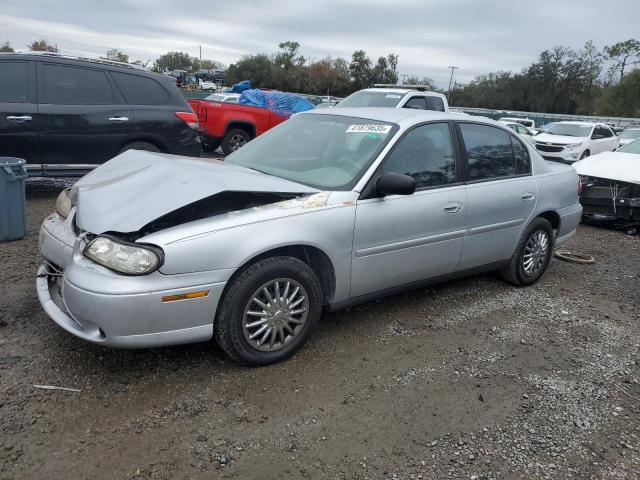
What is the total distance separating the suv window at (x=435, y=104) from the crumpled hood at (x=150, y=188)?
8158mm

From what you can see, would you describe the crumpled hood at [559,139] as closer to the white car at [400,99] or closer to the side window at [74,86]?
the white car at [400,99]

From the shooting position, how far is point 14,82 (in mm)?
6656

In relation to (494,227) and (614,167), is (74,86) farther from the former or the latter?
(614,167)

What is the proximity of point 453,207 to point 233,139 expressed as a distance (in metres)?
8.68

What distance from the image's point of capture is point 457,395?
313 cm

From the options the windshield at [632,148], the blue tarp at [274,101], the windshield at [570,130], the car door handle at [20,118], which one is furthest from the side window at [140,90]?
the windshield at [570,130]

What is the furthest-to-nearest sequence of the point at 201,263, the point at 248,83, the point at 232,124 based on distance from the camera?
the point at 248,83, the point at 232,124, the point at 201,263

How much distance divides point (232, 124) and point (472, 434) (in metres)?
10.2

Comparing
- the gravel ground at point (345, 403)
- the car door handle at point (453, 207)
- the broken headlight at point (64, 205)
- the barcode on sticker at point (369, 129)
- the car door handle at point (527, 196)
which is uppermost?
the barcode on sticker at point (369, 129)

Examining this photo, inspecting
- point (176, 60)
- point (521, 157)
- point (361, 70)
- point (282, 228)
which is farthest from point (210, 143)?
point (176, 60)

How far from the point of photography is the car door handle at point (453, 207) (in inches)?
157

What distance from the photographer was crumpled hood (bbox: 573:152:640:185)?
25.5 feet

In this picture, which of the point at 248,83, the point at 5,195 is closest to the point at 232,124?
the point at 5,195

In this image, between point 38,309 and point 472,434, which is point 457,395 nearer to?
point 472,434
